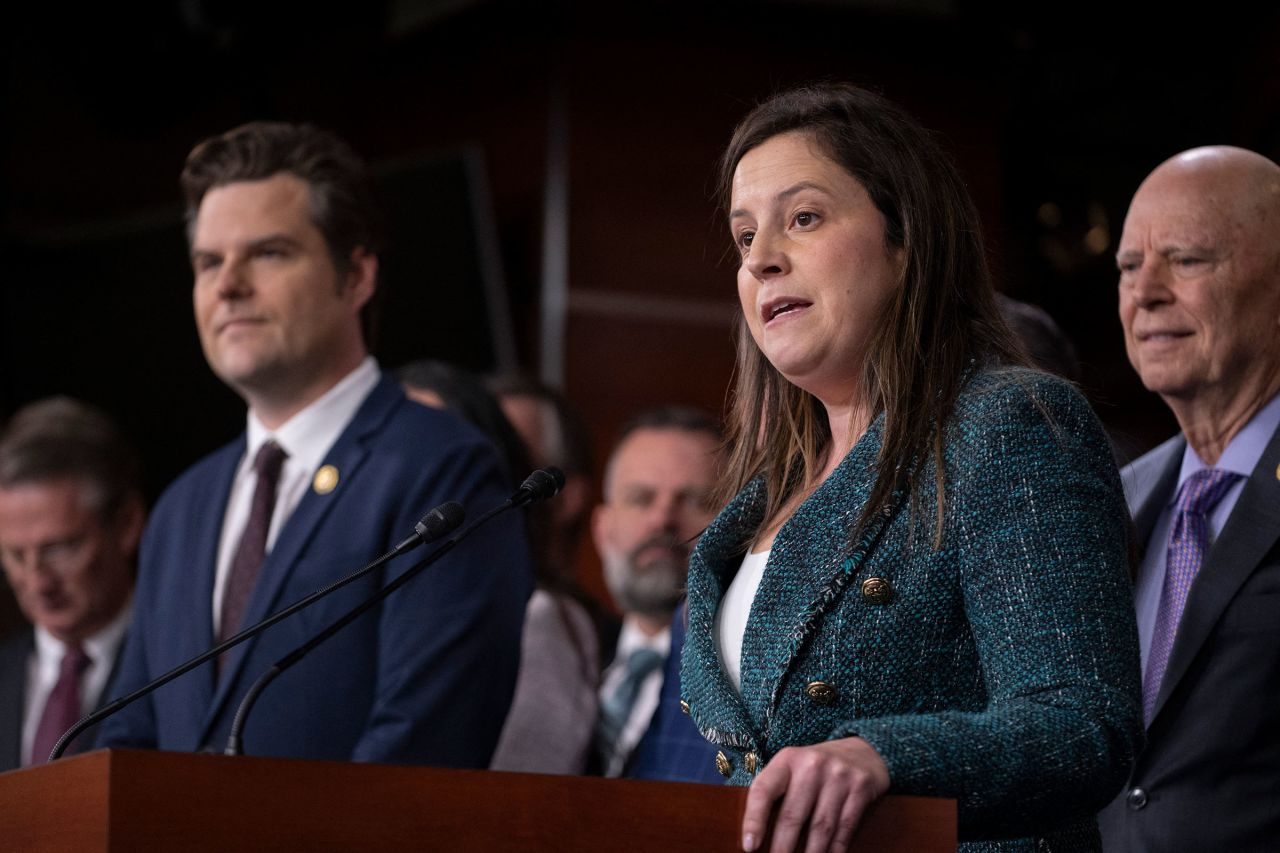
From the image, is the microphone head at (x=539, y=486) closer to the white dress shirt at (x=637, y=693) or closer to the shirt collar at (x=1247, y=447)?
the shirt collar at (x=1247, y=447)

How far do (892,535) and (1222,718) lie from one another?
0.91 meters

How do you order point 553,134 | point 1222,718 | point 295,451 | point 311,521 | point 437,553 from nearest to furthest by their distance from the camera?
point 437,553, point 1222,718, point 311,521, point 295,451, point 553,134

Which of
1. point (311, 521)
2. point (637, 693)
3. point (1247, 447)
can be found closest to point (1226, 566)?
point (1247, 447)

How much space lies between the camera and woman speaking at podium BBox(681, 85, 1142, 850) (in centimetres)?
148

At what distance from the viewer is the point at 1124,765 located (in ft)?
4.97

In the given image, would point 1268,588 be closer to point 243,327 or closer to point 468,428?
point 468,428

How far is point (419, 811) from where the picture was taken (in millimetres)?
1388

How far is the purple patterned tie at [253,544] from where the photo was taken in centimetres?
281

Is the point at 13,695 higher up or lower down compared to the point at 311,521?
lower down

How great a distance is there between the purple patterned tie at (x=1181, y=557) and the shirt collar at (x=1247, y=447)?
0.02 metres

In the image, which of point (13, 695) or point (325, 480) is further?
point (13, 695)

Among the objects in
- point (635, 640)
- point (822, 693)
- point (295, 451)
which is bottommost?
point (635, 640)

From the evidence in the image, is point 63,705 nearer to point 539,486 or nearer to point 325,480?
point 325,480

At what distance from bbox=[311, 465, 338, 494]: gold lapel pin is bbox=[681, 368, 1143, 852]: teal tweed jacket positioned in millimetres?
1152
